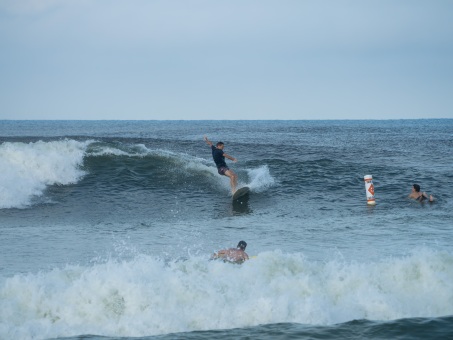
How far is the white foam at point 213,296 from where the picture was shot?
8312 millimetres

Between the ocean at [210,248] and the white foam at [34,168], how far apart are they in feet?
0.21

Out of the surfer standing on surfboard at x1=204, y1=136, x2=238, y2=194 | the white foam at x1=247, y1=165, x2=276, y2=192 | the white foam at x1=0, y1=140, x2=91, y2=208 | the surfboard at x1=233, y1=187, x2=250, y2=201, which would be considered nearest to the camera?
the surfer standing on surfboard at x1=204, y1=136, x2=238, y2=194

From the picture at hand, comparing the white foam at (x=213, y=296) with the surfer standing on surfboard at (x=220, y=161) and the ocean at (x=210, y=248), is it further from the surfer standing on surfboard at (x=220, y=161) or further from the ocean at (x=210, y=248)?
the surfer standing on surfboard at (x=220, y=161)

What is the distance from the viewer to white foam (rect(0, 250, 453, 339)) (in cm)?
831

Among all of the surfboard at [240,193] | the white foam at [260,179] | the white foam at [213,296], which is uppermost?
the white foam at [260,179]

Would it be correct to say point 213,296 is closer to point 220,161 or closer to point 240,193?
point 220,161

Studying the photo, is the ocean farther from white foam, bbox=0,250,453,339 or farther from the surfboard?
the surfboard

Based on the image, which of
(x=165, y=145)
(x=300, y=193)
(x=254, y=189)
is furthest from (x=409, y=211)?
(x=165, y=145)

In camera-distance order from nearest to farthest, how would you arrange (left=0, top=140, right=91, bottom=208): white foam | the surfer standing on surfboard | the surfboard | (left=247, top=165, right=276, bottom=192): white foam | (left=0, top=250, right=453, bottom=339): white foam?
(left=0, top=250, right=453, bottom=339): white foam → the surfer standing on surfboard → (left=0, top=140, right=91, bottom=208): white foam → the surfboard → (left=247, top=165, right=276, bottom=192): white foam

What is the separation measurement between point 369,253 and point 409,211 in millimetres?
6062

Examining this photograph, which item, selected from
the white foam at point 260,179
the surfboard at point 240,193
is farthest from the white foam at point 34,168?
the white foam at point 260,179

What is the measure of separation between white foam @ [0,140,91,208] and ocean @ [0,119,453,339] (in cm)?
6

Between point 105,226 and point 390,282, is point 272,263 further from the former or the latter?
point 105,226

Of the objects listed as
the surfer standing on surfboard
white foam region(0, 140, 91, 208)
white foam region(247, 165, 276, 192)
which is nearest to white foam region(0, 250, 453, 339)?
the surfer standing on surfboard
